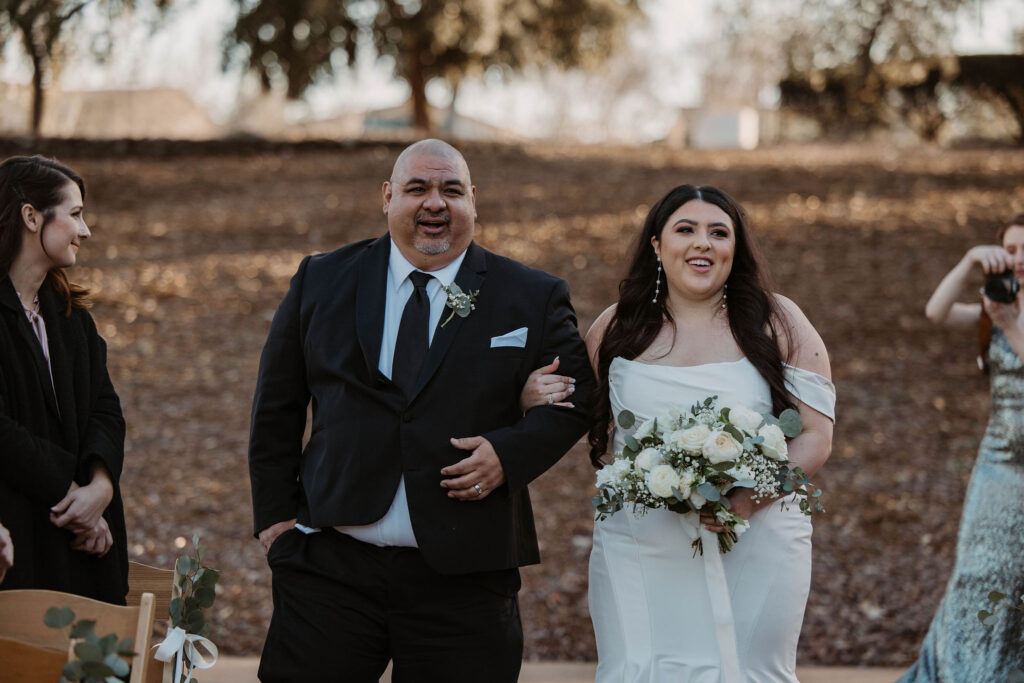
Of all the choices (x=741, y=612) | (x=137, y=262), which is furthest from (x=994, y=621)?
(x=137, y=262)

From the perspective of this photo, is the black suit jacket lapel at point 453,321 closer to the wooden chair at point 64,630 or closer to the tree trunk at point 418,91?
the wooden chair at point 64,630

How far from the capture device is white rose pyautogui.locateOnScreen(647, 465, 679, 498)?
3.44 m

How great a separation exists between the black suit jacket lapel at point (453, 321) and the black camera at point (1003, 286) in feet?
7.09

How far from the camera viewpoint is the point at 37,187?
3535 millimetres

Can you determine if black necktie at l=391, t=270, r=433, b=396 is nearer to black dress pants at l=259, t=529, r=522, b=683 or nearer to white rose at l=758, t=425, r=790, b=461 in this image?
black dress pants at l=259, t=529, r=522, b=683

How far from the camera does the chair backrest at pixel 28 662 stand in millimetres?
2906

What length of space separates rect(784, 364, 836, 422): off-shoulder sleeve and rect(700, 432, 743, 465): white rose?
1.64 ft

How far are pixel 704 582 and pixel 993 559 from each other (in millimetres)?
Result: 1723

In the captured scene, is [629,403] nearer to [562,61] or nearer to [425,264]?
[425,264]

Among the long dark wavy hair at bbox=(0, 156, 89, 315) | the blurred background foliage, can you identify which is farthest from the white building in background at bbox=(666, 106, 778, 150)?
the long dark wavy hair at bbox=(0, 156, 89, 315)

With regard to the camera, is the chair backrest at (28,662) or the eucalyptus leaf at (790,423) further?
the eucalyptus leaf at (790,423)

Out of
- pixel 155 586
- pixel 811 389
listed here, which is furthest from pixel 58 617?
pixel 811 389

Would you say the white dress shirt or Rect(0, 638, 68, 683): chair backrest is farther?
the white dress shirt

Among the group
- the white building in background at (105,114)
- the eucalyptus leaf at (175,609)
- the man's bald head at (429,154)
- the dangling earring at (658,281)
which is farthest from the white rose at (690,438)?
the white building in background at (105,114)
